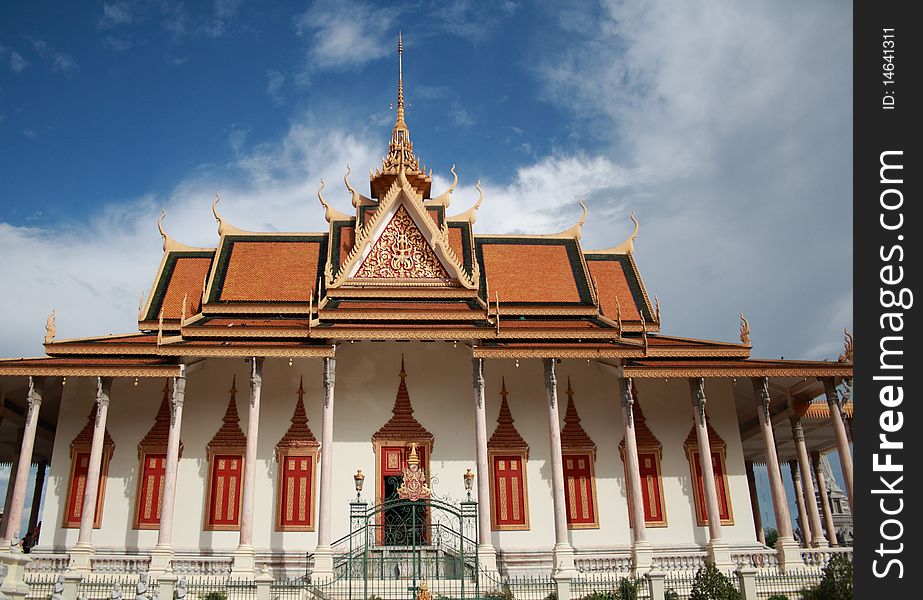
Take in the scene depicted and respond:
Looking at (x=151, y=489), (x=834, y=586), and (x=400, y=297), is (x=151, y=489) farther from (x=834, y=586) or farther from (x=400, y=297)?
(x=834, y=586)

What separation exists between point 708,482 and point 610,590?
177 inches

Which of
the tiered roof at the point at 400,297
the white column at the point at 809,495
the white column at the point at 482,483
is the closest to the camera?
the white column at the point at 482,483

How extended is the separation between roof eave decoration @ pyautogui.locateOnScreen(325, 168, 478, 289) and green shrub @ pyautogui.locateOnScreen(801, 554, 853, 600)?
34.1ft

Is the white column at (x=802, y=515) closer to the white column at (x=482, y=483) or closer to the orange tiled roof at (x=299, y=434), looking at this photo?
the white column at (x=482, y=483)

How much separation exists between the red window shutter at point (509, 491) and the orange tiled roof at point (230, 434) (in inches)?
251

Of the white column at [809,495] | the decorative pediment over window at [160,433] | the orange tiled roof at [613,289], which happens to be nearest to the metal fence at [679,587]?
the white column at [809,495]

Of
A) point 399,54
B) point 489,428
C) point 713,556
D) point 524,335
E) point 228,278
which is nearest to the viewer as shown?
point 713,556

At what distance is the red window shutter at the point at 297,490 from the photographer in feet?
59.3

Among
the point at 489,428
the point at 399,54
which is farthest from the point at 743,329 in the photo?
the point at 399,54

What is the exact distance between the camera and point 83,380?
1908cm

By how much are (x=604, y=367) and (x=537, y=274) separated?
137 inches

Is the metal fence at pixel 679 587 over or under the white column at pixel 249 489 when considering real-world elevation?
under
